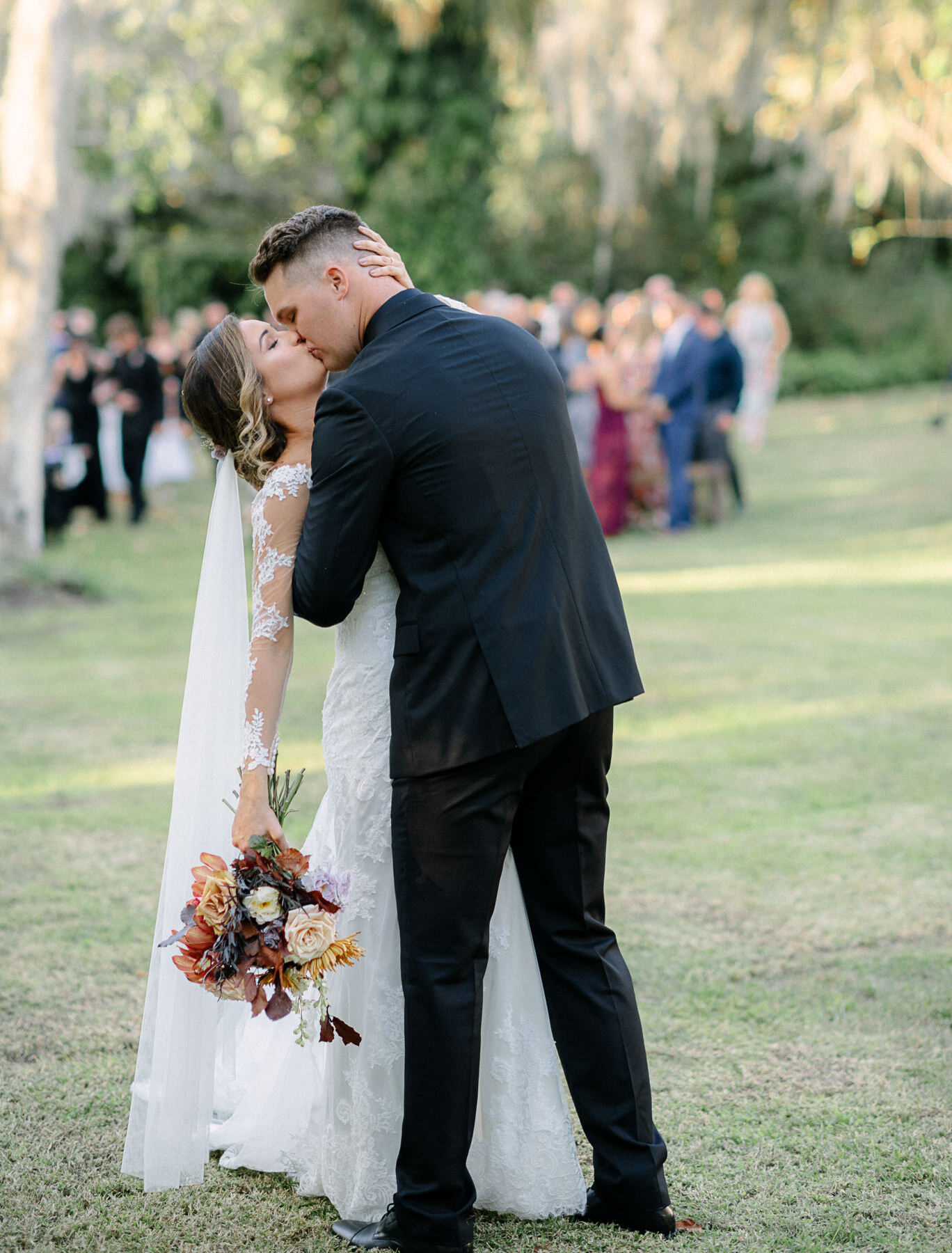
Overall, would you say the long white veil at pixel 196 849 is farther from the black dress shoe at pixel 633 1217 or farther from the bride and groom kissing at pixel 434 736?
the black dress shoe at pixel 633 1217

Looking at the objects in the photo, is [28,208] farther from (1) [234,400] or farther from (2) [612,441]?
(1) [234,400]

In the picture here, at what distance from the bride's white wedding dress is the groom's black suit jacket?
16cm

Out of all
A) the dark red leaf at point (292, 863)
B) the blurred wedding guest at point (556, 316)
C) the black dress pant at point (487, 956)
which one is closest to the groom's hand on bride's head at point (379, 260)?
the black dress pant at point (487, 956)

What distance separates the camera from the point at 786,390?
28.3 metres

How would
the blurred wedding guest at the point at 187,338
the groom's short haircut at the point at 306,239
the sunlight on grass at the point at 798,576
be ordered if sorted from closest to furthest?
the groom's short haircut at the point at 306,239, the sunlight on grass at the point at 798,576, the blurred wedding guest at the point at 187,338

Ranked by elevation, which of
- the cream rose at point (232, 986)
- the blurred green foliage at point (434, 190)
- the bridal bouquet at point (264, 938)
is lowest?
the cream rose at point (232, 986)

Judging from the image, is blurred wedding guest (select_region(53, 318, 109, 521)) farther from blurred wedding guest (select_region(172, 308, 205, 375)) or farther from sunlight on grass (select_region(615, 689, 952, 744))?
sunlight on grass (select_region(615, 689, 952, 744))

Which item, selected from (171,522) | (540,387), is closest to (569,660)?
(540,387)

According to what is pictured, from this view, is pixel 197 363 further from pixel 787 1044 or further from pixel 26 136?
pixel 26 136

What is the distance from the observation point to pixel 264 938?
105 inches

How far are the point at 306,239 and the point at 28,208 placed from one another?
9.29 m

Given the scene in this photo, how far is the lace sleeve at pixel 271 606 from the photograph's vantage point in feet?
9.15

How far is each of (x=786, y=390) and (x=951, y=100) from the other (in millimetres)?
9147

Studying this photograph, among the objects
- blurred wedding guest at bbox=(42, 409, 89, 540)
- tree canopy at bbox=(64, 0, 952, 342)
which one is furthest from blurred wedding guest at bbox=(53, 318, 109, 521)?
tree canopy at bbox=(64, 0, 952, 342)
